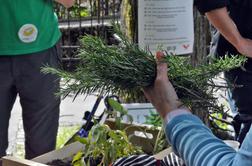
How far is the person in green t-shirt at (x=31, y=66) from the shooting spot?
2.85 m

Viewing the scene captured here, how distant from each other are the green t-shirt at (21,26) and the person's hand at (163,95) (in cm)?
142

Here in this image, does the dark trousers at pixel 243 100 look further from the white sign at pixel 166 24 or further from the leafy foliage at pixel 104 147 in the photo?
the leafy foliage at pixel 104 147

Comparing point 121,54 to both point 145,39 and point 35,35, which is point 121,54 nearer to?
point 145,39

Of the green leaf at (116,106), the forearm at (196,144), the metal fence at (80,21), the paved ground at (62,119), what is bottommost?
the paved ground at (62,119)

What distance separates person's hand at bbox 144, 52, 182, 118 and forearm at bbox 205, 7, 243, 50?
3.97 feet

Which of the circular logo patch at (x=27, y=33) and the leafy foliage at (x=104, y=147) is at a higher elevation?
the circular logo patch at (x=27, y=33)

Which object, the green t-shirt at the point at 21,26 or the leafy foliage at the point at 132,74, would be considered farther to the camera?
the green t-shirt at the point at 21,26

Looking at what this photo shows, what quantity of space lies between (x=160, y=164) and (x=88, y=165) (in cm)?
33

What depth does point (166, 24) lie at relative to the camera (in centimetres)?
272

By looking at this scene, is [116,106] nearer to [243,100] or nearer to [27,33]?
[27,33]

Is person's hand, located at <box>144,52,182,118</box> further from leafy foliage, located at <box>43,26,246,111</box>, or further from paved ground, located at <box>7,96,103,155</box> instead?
paved ground, located at <box>7,96,103,155</box>

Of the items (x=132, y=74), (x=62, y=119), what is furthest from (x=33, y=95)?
(x=62, y=119)

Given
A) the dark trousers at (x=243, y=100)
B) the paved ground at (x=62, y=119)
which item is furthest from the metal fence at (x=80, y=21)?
the dark trousers at (x=243, y=100)

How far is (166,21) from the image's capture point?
8.93 feet
